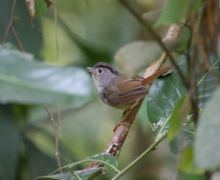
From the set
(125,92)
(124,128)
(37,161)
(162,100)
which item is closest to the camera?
(162,100)

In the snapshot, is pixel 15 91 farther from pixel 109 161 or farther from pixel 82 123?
pixel 82 123

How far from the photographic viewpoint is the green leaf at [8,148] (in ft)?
9.64

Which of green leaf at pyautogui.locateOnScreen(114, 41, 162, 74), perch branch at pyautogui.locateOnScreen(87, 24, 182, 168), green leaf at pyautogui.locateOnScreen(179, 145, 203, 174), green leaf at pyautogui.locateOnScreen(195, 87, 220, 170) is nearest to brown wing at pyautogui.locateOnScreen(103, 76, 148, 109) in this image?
green leaf at pyautogui.locateOnScreen(114, 41, 162, 74)

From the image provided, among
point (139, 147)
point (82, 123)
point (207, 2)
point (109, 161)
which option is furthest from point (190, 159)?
point (82, 123)

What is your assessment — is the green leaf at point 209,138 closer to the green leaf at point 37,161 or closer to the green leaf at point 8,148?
Result: the green leaf at point 8,148

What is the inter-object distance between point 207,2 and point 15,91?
22.6 inches

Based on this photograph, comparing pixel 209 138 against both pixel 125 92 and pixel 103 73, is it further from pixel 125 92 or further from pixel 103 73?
pixel 103 73

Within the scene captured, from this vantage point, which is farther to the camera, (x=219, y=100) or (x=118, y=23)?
(x=118, y=23)

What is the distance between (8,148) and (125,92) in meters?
1.21

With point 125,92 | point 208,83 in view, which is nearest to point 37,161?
point 125,92

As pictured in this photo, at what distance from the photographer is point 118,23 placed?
14.5 feet

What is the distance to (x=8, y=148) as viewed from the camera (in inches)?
117

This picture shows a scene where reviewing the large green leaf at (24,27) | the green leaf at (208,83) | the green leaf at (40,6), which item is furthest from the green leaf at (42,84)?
the large green leaf at (24,27)

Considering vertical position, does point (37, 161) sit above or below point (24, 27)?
below
